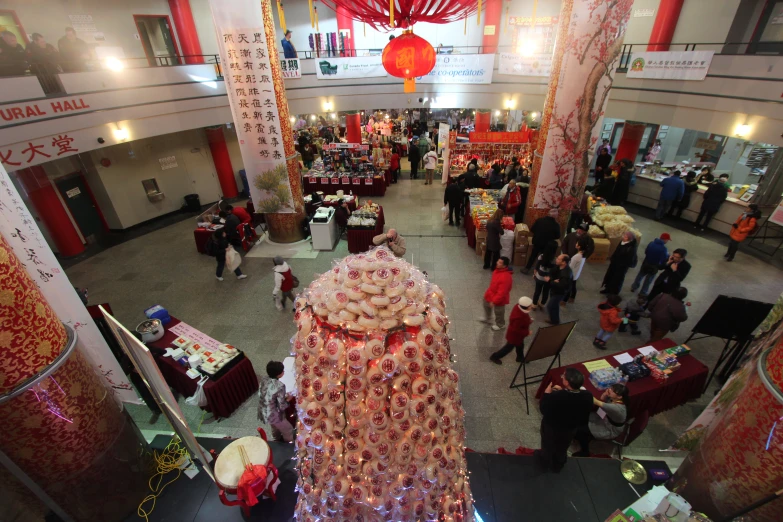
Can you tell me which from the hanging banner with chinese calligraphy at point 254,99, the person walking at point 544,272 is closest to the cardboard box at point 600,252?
the person walking at point 544,272

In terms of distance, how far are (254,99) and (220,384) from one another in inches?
245

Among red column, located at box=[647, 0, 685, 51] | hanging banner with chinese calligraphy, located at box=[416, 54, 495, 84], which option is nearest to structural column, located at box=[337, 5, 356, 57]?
hanging banner with chinese calligraphy, located at box=[416, 54, 495, 84]

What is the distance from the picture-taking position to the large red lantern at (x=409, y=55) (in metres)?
5.46

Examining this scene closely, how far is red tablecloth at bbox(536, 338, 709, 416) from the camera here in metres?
4.33

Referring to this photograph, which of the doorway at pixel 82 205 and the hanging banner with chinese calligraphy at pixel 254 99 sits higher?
the hanging banner with chinese calligraphy at pixel 254 99

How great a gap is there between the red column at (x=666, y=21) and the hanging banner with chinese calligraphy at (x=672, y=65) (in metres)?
2.40

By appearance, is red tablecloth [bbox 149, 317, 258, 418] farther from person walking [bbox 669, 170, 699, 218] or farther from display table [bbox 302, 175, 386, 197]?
person walking [bbox 669, 170, 699, 218]

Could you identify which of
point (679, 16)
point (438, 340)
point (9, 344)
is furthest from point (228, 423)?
point (679, 16)

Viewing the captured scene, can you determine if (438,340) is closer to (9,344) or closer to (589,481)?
(9,344)

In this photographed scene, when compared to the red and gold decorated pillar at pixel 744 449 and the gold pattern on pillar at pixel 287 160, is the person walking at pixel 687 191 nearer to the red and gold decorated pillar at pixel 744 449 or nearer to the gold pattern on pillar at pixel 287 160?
the red and gold decorated pillar at pixel 744 449

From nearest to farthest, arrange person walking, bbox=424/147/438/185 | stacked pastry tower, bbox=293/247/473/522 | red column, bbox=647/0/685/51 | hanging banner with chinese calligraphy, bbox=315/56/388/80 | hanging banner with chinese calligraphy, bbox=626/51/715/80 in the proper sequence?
stacked pastry tower, bbox=293/247/473/522 < hanging banner with chinese calligraphy, bbox=626/51/715/80 < red column, bbox=647/0/685/51 < hanging banner with chinese calligraphy, bbox=315/56/388/80 < person walking, bbox=424/147/438/185

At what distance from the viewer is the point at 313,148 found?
16.7 meters

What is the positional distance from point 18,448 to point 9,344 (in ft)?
2.91

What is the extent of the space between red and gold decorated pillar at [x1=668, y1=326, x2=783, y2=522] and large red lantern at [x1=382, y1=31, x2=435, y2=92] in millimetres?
5307
